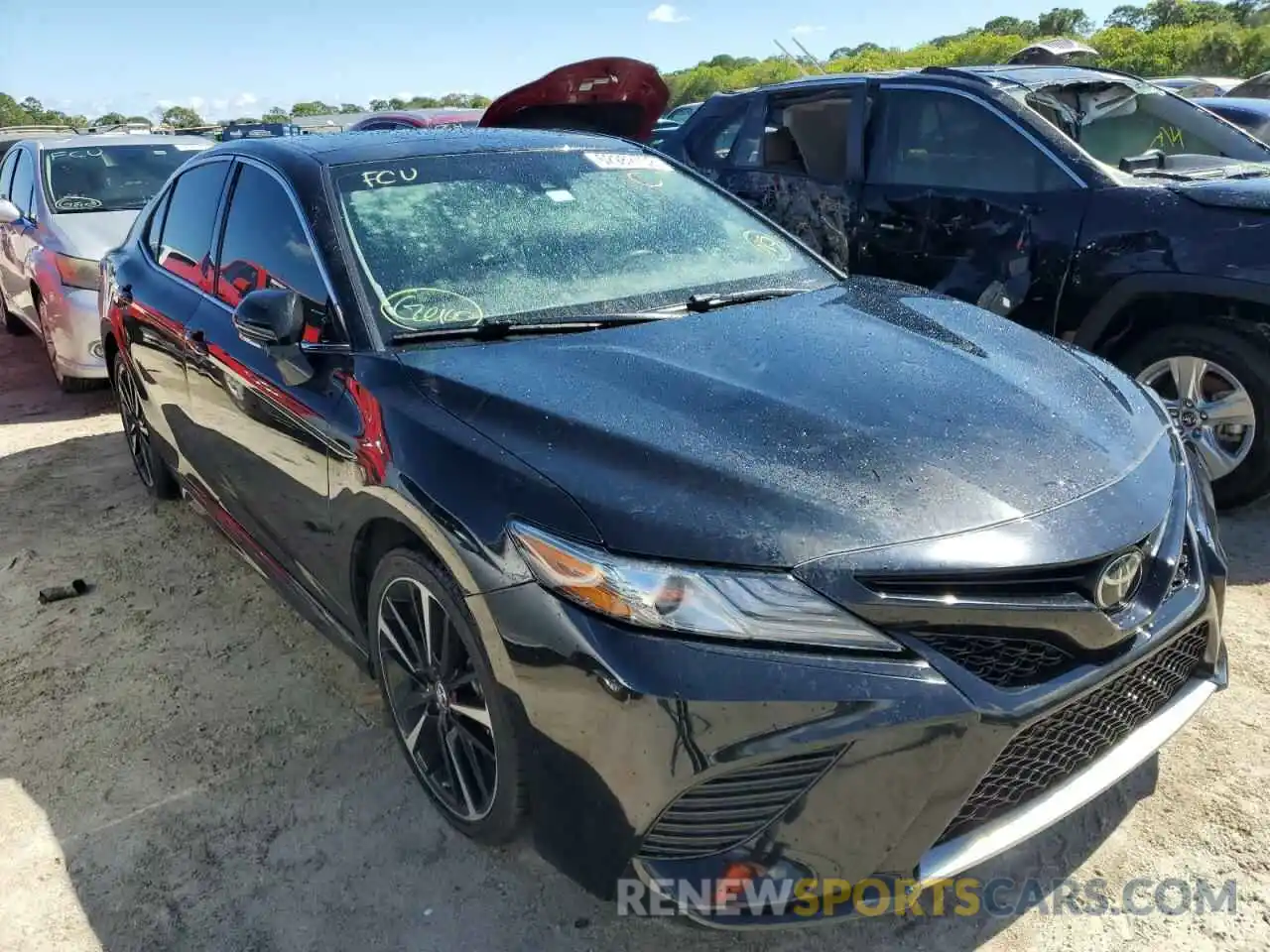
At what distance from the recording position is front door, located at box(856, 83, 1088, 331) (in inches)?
167

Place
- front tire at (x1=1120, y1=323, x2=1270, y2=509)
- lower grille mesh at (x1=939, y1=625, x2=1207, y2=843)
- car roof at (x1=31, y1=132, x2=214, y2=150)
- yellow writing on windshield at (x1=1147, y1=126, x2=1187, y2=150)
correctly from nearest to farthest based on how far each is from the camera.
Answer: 1. lower grille mesh at (x1=939, y1=625, x2=1207, y2=843)
2. front tire at (x1=1120, y1=323, x2=1270, y2=509)
3. yellow writing on windshield at (x1=1147, y1=126, x2=1187, y2=150)
4. car roof at (x1=31, y1=132, x2=214, y2=150)

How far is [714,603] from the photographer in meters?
1.78

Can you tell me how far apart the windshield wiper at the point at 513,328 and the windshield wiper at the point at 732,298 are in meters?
0.19

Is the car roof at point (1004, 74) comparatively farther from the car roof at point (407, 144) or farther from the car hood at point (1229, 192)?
the car roof at point (407, 144)

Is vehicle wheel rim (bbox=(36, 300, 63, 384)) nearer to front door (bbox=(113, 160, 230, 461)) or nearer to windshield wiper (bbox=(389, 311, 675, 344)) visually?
front door (bbox=(113, 160, 230, 461))

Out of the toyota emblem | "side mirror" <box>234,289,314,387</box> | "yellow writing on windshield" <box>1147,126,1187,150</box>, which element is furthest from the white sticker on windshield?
"yellow writing on windshield" <box>1147,126,1187,150</box>

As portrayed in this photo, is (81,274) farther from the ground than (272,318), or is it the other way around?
(272,318)

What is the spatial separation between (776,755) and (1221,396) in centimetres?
313

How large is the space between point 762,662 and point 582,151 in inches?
87.0

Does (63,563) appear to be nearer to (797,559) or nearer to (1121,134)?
(797,559)

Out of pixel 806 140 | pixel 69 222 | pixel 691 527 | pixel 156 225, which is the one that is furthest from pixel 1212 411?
pixel 69 222

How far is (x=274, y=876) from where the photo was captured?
2404 mm

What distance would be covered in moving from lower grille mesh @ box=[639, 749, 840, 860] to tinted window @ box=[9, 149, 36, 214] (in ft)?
23.4

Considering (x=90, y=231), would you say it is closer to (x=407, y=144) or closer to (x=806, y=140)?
(x=407, y=144)
